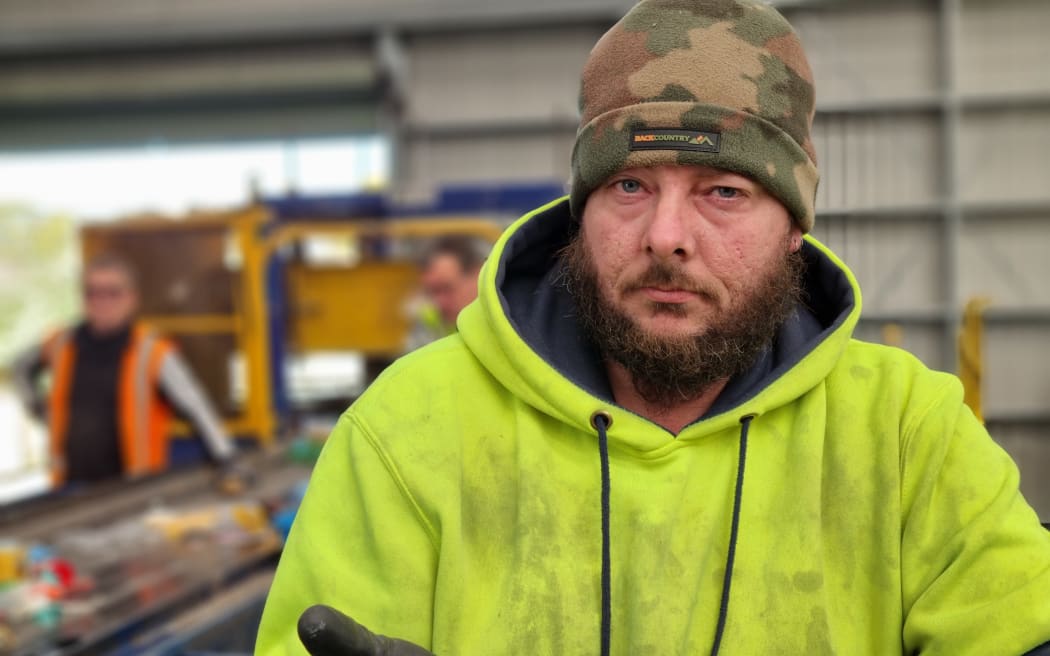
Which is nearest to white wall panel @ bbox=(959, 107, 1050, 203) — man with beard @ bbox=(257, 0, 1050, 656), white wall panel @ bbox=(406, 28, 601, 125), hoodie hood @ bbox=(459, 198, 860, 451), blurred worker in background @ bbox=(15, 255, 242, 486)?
white wall panel @ bbox=(406, 28, 601, 125)

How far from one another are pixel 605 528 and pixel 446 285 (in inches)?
105

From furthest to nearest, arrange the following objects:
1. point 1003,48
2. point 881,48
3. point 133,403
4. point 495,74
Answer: point 495,74
point 881,48
point 1003,48
point 133,403

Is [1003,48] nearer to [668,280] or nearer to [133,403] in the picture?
[133,403]

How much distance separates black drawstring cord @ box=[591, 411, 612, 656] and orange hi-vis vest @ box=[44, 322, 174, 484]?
3366 mm

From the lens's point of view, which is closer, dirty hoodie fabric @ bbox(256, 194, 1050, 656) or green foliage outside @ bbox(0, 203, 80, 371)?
dirty hoodie fabric @ bbox(256, 194, 1050, 656)

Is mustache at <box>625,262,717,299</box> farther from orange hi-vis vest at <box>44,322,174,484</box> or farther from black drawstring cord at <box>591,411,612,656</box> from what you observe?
orange hi-vis vest at <box>44,322,174,484</box>

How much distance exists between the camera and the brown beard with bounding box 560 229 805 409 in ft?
4.17

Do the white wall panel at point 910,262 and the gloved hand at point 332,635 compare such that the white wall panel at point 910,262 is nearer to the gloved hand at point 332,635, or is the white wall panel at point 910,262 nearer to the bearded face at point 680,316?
the bearded face at point 680,316

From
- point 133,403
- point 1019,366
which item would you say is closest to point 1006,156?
point 1019,366

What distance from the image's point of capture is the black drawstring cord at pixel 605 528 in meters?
1.17

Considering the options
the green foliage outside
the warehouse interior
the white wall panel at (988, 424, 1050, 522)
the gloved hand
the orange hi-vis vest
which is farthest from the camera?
the green foliage outside

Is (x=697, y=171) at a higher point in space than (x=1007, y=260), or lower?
higher

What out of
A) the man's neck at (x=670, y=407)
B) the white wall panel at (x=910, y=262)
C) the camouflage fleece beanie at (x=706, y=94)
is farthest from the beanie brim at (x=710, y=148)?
the white wall panel at (x=910, y=262)

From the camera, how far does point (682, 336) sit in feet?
4.18
